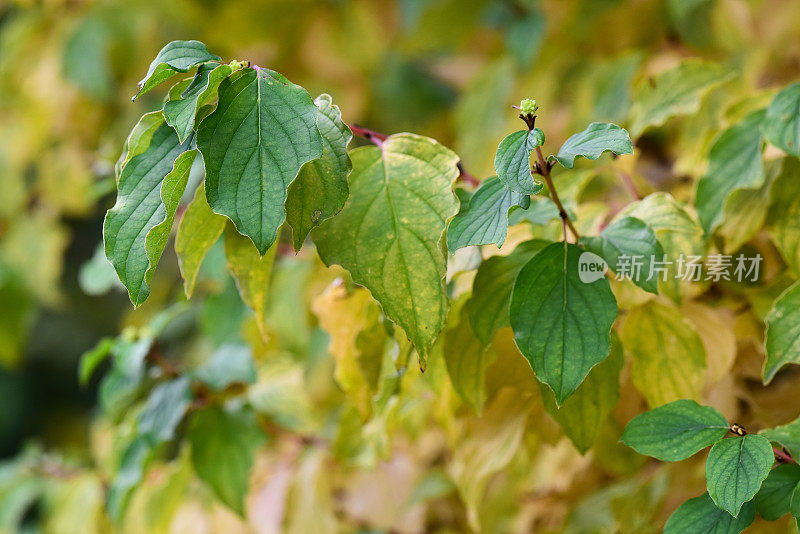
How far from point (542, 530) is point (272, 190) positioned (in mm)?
693

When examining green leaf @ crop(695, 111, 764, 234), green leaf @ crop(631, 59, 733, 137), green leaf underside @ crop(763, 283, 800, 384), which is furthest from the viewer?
green leaf @ crop(631, 59, 733, 137)

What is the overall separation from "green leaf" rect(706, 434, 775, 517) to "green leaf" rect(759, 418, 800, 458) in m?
0.04

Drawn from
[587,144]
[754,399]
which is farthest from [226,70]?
[754,399]

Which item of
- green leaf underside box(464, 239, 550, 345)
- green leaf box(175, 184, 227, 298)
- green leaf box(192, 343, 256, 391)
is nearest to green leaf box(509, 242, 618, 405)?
green leaf underside box(464, 239, 550, 345)

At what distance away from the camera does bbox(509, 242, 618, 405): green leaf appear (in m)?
0.49

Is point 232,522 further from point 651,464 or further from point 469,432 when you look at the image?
point 651,464

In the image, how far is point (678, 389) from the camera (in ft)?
2.02

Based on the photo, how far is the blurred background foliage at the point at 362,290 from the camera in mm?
712

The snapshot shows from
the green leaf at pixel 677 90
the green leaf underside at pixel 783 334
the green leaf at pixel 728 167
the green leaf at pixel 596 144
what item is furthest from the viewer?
the green leaf at pixel 677 90

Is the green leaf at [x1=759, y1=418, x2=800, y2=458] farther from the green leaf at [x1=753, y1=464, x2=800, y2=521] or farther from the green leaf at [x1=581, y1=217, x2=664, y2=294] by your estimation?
the green leaf at [x1=581, y1=217, x2=664, y2=294]

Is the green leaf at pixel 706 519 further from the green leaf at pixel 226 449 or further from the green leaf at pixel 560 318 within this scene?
the green leaf at pixel 226 449

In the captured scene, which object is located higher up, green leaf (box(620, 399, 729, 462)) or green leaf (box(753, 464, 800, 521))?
green leaf (box(620, 399, 729, 462))

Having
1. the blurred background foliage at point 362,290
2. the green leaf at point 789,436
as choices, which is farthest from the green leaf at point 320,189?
the green leaf at point 789,436

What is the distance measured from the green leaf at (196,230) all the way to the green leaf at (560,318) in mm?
238
